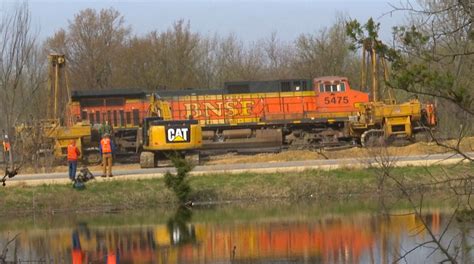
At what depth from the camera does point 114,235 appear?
24125 millimetres

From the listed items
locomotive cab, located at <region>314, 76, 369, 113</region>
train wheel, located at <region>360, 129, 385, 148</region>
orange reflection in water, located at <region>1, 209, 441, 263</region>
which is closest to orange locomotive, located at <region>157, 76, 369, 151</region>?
locomotive cab, located at <region>314, 76, 369, 113</region>

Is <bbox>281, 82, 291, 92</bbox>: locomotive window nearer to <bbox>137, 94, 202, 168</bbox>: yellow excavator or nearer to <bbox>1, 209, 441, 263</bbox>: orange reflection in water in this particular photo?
<bbox>137, 94, 202, 168</bbox>: yellow excavator

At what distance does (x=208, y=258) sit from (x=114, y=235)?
6278mm

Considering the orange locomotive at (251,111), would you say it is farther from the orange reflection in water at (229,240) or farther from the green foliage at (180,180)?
the orange reflection in water at (229,240)

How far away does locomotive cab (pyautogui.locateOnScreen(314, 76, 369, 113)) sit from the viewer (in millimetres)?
43812

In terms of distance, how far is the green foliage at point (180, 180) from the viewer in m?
29.7

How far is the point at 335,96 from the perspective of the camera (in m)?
44.2

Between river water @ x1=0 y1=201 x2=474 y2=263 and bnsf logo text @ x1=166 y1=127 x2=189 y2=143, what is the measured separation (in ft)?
22.7

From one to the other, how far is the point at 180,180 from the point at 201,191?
1.49 meters

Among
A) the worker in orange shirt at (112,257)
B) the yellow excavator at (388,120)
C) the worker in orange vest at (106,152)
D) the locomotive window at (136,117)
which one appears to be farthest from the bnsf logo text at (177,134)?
the worker in orange shirt at (112,257)

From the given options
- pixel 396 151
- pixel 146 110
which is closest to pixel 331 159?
pixel 396 151

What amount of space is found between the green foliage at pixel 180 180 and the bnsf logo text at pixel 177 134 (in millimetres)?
5710

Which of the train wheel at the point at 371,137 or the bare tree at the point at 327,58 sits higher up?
the bare tree at the point at 327,58

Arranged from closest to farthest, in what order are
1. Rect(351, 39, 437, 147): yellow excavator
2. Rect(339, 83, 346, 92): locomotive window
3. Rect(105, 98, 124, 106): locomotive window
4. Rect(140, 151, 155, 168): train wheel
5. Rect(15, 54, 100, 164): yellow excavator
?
Rect(140, 151, 155, 168): train wheel → Rect(15, 54, 100, 164): yellow excavator → Rect(351, 39, 437, 147): yellow excavator → Rect(339, 83, 346, 92): locomotive window → Rect(105, 98, 124, 106): locomotive window
